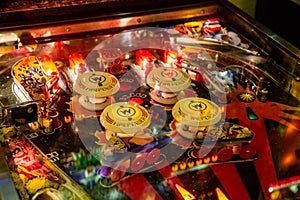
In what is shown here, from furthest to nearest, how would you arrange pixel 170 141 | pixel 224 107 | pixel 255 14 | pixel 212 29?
1. pixel 255 14
2. pixel 212 29
3. pixel 224 107
4. pixel 170 141

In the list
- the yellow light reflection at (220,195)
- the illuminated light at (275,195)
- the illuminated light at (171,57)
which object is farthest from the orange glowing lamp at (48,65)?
the illuminated light at (275,195)

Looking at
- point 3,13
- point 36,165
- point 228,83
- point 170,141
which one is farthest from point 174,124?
point 3,13

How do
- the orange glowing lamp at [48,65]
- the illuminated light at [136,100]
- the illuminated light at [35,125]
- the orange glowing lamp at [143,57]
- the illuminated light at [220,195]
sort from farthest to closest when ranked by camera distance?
the orange glowing lamp at [143,57] → the orange glowing lamp at [48,65] → the illuminated light at [136,100] → the illuminated light at [35,125] → the illuminated light at [220,195]

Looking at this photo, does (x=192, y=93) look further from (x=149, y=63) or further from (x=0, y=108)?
(x=0, y=108)

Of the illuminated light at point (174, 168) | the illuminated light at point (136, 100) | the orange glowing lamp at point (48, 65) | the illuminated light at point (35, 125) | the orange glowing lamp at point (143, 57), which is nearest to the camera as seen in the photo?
the illuminated light at point (174, 168)

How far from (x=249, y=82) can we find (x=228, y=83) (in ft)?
0.26

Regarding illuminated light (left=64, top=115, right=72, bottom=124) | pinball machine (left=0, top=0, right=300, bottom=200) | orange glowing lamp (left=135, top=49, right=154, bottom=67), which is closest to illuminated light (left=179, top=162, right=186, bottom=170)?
pinball machine (left=0, top=0, right=300, bottom=200)

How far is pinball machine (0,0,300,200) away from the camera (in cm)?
134

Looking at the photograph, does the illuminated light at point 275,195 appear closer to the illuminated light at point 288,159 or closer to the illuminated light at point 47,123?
the illuminated light at point 288,159

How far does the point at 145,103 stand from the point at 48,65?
1.39 feet

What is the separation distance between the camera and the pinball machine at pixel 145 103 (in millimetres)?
1343

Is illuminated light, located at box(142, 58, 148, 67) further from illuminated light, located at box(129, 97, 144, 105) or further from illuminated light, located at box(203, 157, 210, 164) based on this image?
illuminated light, located at box(203, 157, 210, 164)

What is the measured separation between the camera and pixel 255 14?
257 centimetres

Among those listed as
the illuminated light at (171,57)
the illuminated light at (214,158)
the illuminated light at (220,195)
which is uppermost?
the illuminated light at (171,57)
